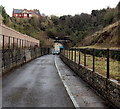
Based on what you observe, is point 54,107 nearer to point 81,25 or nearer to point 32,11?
point 81,25

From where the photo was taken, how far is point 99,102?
7434 millimetres

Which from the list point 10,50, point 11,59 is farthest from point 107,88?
point 10,50

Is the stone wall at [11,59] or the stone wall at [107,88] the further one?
the stone wall at [11,59]

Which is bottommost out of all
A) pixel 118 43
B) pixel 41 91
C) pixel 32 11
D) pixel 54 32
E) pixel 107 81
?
pixel 41 91

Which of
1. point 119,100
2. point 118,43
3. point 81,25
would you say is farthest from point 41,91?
point 81,25

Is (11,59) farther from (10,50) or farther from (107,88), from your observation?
(107,88)

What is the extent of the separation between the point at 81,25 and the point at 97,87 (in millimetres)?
90536

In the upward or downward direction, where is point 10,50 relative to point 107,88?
upward

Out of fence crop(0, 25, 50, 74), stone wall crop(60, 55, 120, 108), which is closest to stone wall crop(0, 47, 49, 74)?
fence crop(0, 25, 50, 74)

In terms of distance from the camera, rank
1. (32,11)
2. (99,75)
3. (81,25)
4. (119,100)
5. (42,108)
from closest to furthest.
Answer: (119,100)
(42,108)
(99,75)
(81,25)
(32,11)

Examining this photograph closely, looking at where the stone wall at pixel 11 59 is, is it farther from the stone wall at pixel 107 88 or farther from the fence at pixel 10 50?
the stone wall at pixel 107 88

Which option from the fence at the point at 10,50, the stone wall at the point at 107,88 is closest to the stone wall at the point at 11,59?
the fence at the point at 10,50

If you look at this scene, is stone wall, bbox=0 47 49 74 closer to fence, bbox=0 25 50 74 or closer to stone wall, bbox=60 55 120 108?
fence, bbox=0 25 50 74

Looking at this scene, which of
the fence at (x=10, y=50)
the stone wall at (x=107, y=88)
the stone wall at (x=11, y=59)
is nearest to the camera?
the stone wall at (x=107, y=88)
